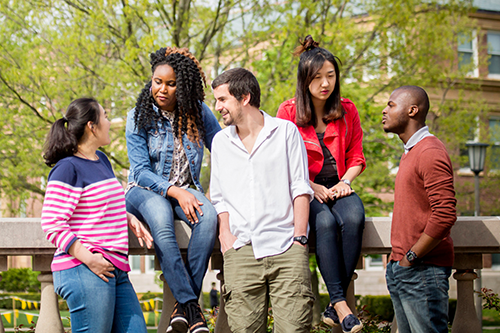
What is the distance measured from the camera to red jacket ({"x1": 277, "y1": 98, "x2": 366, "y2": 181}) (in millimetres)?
3635

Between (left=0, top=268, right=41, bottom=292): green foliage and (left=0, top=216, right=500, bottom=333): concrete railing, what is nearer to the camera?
(left=0, top=216, right=500, bottom=333): concrete railing

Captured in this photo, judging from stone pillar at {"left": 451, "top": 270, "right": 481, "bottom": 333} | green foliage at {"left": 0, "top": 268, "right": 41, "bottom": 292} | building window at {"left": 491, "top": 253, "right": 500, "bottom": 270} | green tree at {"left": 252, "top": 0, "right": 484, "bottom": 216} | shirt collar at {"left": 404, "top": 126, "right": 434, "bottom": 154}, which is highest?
green tree at {"left": 252, "top": 0, "right": 484, "bottom": 216}

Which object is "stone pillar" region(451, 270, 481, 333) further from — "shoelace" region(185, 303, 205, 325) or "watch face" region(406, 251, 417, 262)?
"shoelace" region(185, 303, 205, 325)

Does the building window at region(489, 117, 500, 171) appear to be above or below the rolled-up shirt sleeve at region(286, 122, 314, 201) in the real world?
above

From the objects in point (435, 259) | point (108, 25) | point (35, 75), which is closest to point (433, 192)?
point (435, 259)

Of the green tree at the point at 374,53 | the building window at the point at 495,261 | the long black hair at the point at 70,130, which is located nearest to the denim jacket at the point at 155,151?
the long black hair at the point at 70,130

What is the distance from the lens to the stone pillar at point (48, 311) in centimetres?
335

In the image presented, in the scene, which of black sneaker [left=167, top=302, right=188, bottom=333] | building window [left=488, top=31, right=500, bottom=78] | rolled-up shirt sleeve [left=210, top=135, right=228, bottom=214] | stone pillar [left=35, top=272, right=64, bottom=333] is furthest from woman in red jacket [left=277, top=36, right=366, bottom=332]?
building window [left=488, top=31, right=500, bottom=78]

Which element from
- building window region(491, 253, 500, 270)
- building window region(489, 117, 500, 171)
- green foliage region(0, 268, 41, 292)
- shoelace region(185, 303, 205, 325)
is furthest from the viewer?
green foliage region(0, 268, 41, 292)

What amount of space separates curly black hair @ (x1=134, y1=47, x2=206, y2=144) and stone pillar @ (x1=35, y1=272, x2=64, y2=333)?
128 cm

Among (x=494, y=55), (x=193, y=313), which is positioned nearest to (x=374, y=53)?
(x=193, y=313)

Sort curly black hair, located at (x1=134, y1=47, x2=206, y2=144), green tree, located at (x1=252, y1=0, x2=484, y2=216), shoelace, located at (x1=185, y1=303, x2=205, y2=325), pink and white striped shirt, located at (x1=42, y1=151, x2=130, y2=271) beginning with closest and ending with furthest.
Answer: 1. pink and white striped shirt, located at (x1=42, y1=151, x2=130, y2=271)
2. shoelace, located at (x1=185, y1=303, x2=205, y2=325)
3. curly black hair, located at (x1=134, y1=47, x2=206, y2=144)
4. green tree, located at (x1=252, y1=0, x2=484, y2=216)

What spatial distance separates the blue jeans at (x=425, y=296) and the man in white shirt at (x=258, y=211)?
2.00ft

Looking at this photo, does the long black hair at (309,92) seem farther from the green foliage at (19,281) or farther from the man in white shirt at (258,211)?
the green foliage at (19,281)
